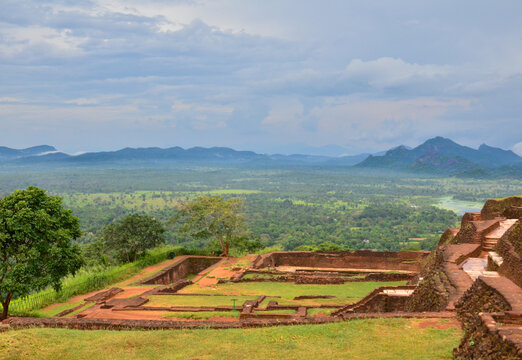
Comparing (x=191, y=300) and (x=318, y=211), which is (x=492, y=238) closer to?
(x=191, y=300)

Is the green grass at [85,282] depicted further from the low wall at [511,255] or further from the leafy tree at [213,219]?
the low wall at [511,255]

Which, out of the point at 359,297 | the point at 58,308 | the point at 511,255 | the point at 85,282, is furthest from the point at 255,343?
the point at 85,282

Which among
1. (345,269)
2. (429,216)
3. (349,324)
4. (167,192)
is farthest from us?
(167,192)

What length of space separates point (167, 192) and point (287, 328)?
149576 mm

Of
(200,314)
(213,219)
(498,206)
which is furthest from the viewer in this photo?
(213,219)

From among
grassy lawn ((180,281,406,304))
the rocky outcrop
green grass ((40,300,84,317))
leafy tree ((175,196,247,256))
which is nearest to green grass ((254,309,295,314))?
grassy lawn ((180,281,406,304))

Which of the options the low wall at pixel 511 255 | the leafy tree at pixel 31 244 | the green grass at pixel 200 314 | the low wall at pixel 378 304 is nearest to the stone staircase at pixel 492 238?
the low wall at pixel 511 255

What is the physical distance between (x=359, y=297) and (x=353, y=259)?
1264cm

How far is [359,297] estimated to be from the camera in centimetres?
1930

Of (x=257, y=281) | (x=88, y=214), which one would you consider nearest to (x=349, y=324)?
(x=257, y=281)

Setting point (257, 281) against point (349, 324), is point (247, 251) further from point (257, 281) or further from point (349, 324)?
point (349, 324)

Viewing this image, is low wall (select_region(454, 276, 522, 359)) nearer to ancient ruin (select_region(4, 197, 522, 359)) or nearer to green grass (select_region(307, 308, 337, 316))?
ancient ruin (select_region(4, 197, 522, 359))

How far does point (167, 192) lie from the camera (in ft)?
513

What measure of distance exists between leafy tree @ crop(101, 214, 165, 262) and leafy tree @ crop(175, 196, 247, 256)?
10.9ft
